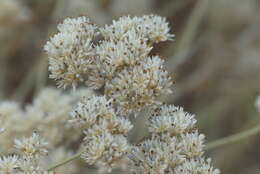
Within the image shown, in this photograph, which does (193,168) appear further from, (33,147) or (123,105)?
(33,147)

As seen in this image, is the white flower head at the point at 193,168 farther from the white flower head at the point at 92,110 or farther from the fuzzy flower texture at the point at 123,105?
the white flower head at the point at 92,110

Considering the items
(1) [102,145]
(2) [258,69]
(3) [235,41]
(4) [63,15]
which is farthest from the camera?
(3) [235,41]

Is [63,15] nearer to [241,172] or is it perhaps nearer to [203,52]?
[203,52]

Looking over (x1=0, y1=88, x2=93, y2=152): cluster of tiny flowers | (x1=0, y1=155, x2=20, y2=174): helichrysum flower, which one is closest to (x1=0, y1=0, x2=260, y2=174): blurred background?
(x1=0, y1=88, x2=93, y2=152): cluster of tiny flowers

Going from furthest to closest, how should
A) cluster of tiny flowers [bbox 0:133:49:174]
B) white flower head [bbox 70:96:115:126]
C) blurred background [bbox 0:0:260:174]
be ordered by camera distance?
blurred background [bbox 0:0:260:174]
white flower head [bbox 70:96:115:126]
cluster of tiny flowers [bbox 0:133:49:174]

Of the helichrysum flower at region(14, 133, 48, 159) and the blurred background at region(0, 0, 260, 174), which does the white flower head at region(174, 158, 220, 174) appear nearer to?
the helichrysum flower at region(14, 133, 48, 159)

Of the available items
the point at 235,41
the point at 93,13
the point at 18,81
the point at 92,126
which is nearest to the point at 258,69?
the point at 235,41

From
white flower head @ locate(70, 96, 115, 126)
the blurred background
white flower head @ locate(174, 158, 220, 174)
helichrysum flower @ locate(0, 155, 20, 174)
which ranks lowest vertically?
white flower head @ locate(174, 158, 220, 174)

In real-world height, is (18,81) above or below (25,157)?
above
